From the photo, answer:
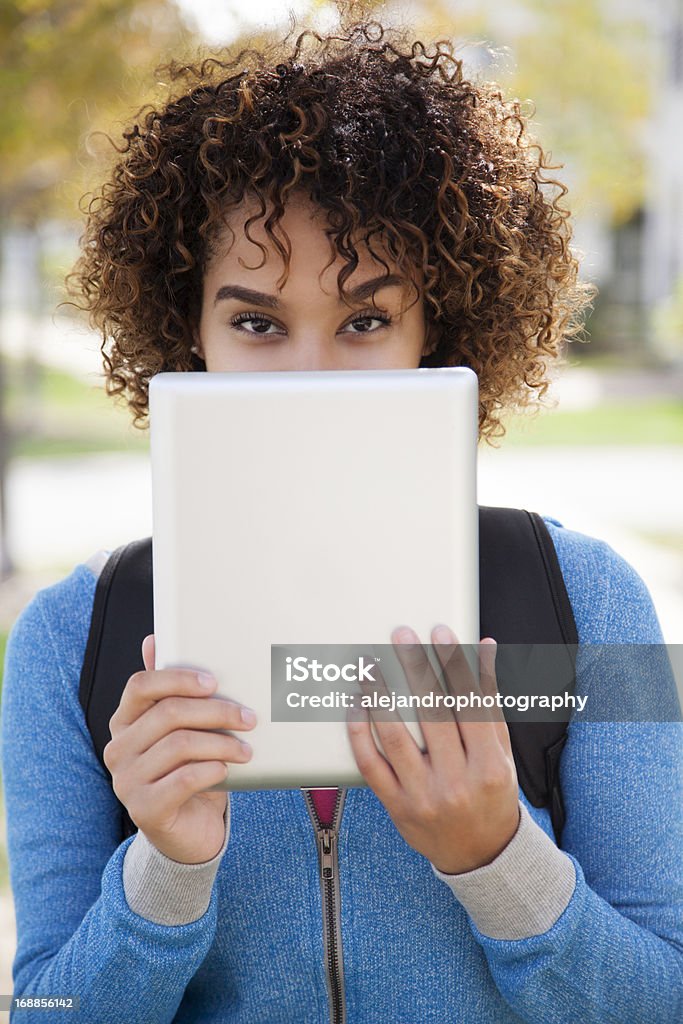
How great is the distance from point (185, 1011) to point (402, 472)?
0.90 metres

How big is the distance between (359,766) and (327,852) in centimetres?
36

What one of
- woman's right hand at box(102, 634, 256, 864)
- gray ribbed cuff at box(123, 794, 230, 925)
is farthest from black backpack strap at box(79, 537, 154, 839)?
woman's right hand at box(102, 634, 256, 864)

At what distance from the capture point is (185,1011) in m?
1.77

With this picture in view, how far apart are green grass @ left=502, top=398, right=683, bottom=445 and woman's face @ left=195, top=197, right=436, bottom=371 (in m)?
9.50

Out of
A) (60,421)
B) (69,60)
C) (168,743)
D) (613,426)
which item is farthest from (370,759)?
(60,421)

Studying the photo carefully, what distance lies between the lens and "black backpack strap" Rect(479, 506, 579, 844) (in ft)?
5.68

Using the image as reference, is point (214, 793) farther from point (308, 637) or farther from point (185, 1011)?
point (185, 1011)

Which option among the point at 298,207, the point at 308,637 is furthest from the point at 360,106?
the point at 308,637

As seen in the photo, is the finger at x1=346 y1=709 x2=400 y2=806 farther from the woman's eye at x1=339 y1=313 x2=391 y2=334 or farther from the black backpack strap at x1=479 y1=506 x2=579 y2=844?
the woman's eye at x1=339 y1=313 x2=391 y2=334

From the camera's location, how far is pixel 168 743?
4.56ft

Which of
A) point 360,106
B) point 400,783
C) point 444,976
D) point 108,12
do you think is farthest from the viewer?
point 108,12

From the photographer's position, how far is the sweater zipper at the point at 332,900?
1688 mm

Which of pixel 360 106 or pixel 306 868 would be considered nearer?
pixel 306 868

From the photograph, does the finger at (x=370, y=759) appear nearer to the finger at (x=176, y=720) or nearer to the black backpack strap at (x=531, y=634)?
the finger at (x=176, y=720)
